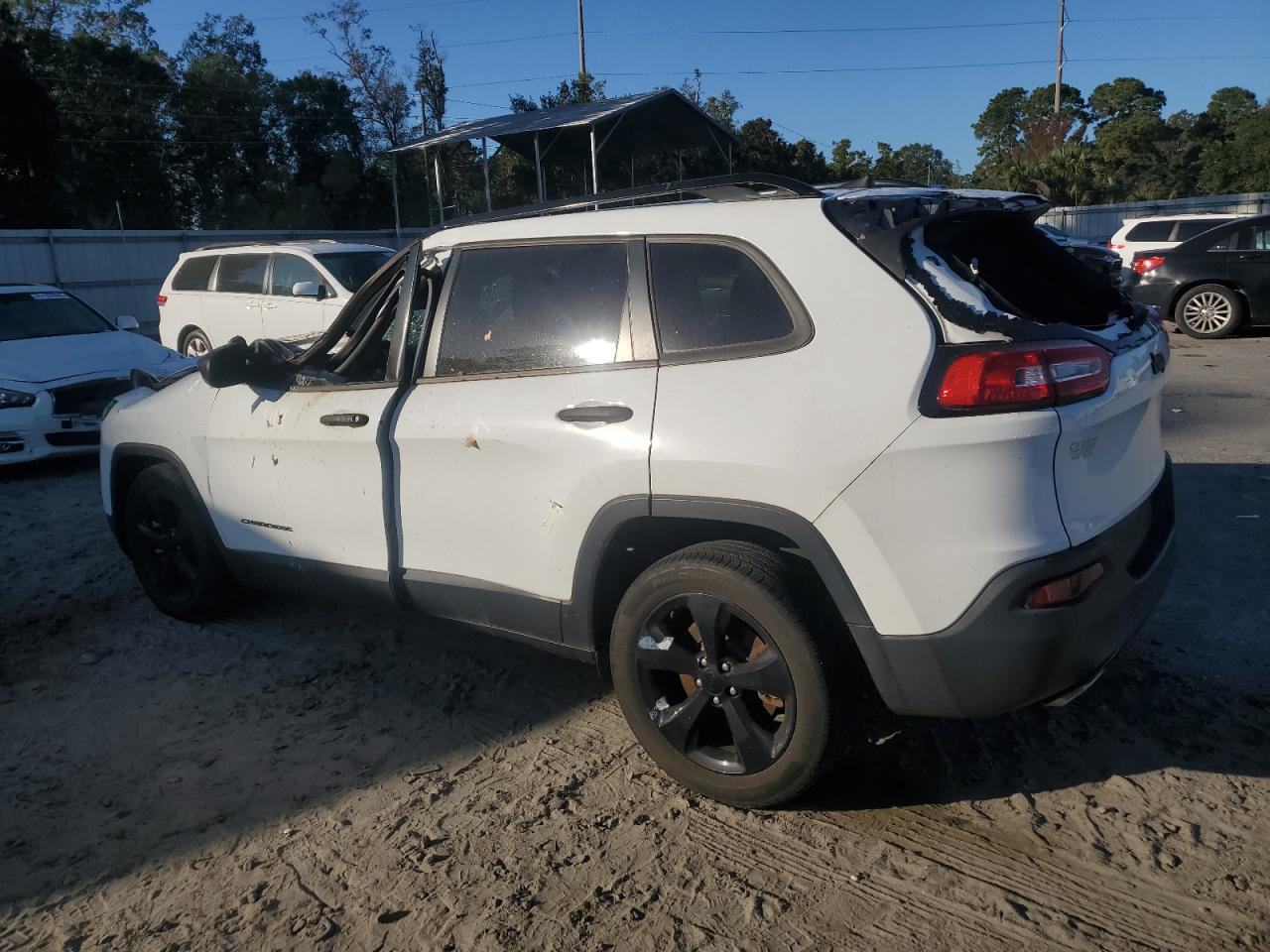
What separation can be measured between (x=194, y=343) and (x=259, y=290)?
1.83 metres

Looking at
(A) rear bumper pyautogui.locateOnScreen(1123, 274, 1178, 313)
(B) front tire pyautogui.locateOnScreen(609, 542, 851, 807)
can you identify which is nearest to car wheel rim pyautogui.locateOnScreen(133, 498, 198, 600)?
(B) front tire pyautogui.locateOnScreen(609, 542, 851, 807)

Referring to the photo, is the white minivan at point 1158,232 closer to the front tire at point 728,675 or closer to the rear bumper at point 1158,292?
the rear bumper at point 1158,292

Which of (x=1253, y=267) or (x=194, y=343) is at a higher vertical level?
(x=1253, y=267)

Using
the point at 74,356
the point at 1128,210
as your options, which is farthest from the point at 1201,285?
the point at 1128,210

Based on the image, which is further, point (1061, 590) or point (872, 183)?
point (872, 183)

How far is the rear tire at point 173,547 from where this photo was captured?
4.63 m

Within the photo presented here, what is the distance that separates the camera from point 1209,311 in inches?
525

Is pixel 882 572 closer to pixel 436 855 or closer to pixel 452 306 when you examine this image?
pixel 436 855

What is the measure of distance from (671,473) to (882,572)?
0.67 metres

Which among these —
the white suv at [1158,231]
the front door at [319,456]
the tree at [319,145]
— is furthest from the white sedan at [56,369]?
the tree at [319,145]

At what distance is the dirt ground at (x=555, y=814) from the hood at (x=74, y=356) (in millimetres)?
4310

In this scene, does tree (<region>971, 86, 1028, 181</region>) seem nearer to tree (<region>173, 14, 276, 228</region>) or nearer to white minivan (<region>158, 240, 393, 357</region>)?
tree (<region>173, 14, 276, 228</region>)

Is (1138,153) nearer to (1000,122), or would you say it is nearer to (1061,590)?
(1000,122)

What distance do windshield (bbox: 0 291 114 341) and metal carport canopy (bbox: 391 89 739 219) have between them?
11352 mm
